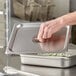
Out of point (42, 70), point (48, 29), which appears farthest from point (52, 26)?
point (42, 70)

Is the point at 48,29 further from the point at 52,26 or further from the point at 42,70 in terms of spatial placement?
the point at 42,70

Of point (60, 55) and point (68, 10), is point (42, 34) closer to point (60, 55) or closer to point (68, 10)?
point (60, 55)

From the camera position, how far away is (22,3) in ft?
7.20

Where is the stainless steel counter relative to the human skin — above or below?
below

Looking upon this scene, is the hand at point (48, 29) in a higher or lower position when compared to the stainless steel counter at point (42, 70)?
higher

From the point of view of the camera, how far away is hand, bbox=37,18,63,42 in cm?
71

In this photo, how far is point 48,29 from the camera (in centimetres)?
73

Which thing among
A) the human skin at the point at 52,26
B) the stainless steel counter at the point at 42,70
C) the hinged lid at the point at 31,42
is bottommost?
the stainless steel counter at the point at 42,70

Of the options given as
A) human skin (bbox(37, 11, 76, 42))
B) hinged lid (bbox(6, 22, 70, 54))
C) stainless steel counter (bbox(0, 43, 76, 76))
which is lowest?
stainless steel counter (bbox(0, 43, 76, 76))

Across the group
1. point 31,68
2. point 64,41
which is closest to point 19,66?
point 31,68

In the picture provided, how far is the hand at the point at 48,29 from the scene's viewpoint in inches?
28.1

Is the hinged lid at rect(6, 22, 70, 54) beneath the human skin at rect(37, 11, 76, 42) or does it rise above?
beneath

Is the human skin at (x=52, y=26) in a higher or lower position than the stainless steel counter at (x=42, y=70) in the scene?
higher

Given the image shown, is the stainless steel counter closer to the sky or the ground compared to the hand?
closer to the ground
